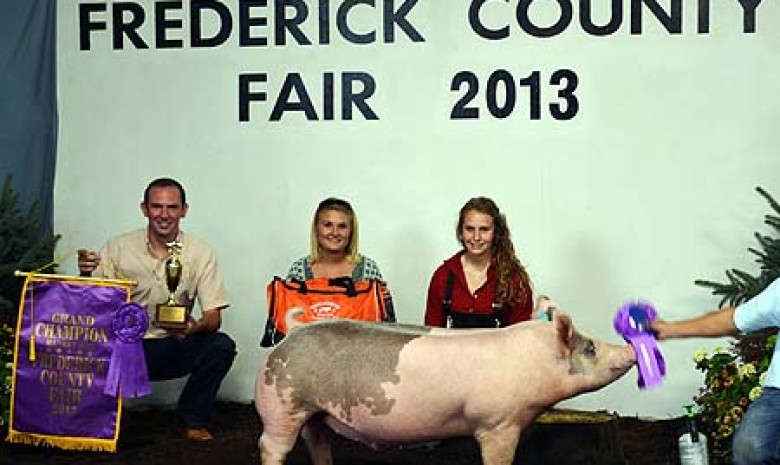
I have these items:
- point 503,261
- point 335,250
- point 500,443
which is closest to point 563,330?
point 500,443

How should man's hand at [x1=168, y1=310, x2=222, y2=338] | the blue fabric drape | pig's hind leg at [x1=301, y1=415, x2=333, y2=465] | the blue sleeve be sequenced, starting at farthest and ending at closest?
the blue fabric drape, man's hand at [x1=168, y1=310, x2=222, y2=338], pig's hind leg at [x1=301, y1=415, x2=333, y2=465], the blue sleeve

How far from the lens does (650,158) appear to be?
587 centimetres

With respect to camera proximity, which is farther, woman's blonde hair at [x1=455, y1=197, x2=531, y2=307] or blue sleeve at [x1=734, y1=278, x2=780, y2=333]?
woman's blonde hair at [x1=455, y1=197, x2=531, y2=307]

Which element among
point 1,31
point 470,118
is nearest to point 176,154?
point 1,31

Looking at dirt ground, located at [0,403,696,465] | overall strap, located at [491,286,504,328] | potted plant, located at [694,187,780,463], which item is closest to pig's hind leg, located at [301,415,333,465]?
dirt ground, located at [0,403,696,465]

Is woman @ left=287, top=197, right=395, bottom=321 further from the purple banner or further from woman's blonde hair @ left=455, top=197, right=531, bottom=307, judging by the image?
the purple banner

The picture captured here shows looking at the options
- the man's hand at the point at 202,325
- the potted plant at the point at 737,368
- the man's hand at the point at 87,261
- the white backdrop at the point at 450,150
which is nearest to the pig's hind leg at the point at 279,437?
the man's hand at the point at 202,325

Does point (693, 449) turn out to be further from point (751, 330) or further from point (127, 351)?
point (127, 351)

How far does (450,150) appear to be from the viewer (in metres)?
5.98

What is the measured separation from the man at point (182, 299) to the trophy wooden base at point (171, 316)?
8 cm

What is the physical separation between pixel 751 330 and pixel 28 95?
387 cm

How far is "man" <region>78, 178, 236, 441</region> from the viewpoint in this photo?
5.41 metres

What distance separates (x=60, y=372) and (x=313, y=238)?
115cm

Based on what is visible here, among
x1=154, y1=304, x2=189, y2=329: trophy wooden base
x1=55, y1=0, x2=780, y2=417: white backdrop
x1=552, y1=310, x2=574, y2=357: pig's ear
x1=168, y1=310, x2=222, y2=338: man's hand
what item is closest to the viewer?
x1=552, y1=310, x2=574, y2=357: pig's ear
